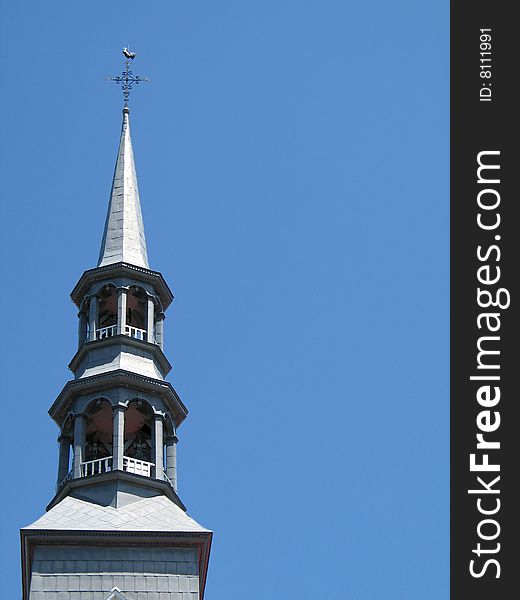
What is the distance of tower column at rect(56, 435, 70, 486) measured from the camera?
54.2m

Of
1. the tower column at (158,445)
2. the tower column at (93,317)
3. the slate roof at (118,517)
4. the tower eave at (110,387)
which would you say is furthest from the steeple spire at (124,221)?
the slate roof at (118,517)

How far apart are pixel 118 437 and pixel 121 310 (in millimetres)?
5971

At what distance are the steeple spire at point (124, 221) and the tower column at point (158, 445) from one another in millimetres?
7143

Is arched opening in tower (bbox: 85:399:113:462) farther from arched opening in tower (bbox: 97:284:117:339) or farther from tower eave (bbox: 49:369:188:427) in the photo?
arched opening in tower (bbox: 97:284:117:339)

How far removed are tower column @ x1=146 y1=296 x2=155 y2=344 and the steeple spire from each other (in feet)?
5.78

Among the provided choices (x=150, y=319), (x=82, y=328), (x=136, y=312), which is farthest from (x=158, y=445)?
(x=136, y=312)

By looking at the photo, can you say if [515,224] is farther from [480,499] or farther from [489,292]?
[480,499]

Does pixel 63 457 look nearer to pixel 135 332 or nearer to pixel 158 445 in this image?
pixel 158 445

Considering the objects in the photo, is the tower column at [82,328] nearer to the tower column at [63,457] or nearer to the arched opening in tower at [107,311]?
the arched opening in tower at [107,311]

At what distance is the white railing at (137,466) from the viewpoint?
5266cm

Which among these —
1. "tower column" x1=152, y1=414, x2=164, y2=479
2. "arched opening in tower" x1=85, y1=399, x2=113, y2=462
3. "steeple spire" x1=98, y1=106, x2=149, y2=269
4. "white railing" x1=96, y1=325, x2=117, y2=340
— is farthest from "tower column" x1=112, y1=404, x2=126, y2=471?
"steeple spire" x1=98, y1=106, x2=149, y2=269

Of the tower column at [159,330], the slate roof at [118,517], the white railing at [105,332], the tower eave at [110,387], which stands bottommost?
the slate roof at [118,517]

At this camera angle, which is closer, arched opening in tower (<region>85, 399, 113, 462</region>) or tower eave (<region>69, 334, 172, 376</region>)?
arched opening in tower (<region>85, 399, 113, 462</region>)

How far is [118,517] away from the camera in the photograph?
50.3 metres
